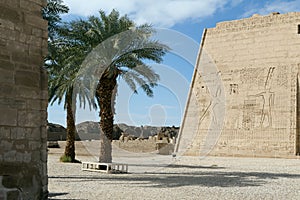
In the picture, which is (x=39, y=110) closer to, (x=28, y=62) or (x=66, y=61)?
(x=28, y=62)

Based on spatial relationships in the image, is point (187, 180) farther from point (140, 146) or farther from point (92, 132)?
point (92, 132)

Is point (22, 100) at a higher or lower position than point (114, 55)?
lower

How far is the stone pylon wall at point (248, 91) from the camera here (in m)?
16.8

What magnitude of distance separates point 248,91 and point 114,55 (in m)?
8.66

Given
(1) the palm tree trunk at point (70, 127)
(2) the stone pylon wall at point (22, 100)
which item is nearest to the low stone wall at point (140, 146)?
(1) the palm tree trunk at point (70, 127)

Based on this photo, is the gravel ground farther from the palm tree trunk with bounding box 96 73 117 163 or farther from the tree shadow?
the palm tree trunk with bounding box 96 73 117 163

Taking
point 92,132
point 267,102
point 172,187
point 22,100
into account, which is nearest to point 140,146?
point 267,102

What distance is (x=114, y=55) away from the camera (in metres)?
11.0

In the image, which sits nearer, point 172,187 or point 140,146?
point 172,187

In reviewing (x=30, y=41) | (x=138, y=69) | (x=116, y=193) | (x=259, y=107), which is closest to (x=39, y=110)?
(x=30, y=41)

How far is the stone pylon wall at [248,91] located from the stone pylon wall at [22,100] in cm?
1277

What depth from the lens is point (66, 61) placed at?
454 inches

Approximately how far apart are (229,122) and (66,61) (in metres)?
8.96

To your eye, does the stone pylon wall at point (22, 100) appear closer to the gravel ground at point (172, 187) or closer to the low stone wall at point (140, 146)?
the gravel ground at point (172, 187)
